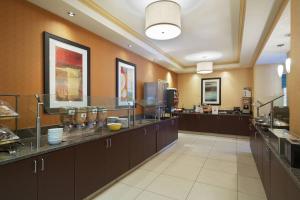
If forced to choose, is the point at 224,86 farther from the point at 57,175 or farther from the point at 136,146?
the point at 57,175

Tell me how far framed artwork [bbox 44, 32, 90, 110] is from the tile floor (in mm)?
1544

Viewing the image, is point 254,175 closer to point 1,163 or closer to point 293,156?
point 293,156

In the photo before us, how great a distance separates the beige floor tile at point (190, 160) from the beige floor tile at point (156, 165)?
12.7 inches

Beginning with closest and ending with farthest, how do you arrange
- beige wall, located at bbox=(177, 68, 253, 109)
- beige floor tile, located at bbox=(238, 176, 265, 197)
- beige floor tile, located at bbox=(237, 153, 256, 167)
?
1. beige floor tile, located at bbox=(238, 176, 265, 197)
2. beige floor tile, located at bbox=(237, 153, 256, 167)
3. beige wall, located at bbox=(177, 68, 253, 109)

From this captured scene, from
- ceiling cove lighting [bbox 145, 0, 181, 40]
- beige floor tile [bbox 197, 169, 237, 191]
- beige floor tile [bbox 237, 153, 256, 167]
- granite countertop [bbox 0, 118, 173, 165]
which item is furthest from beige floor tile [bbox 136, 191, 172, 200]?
ceiling cove lighting [bbox 145, 0, 181, 40]

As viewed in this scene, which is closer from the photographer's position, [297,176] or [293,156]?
[297,176]

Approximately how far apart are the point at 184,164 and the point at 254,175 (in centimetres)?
128

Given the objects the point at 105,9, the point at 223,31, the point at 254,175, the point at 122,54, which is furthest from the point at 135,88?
the point at 254,175

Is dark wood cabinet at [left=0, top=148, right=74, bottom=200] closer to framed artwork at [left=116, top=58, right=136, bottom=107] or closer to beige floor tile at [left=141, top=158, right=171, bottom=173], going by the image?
beige floor tile at [left=141, top=158, right=171, bottom=173]

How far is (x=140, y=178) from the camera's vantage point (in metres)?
2.82

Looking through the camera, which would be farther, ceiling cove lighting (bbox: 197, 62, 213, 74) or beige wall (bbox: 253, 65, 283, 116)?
ceiling cove lighting (bbox: 197, 62, 213, 74)

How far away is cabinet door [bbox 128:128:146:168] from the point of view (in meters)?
2.94

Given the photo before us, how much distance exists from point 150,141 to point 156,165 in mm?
511

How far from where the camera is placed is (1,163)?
134cm
